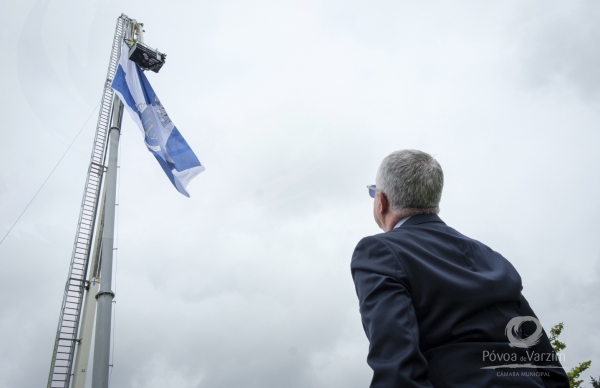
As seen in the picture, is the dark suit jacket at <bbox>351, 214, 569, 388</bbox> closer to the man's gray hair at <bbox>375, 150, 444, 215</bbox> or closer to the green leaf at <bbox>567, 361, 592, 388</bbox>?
the man's gray hair at <bbox>375, 150, 444, 215</bbox>

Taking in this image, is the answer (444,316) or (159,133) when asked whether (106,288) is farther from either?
(444,316)

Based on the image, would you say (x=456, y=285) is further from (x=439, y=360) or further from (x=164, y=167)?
(x=164, y=167)

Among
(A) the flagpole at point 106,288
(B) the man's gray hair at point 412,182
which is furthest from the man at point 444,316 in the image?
(A) the flagpole at point 106,288

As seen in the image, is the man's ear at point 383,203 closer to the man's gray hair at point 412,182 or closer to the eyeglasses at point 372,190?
the man's gray hair at point 412,182

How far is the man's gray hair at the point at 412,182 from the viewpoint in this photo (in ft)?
8.05

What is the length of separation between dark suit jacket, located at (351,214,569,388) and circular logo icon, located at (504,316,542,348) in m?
0.03

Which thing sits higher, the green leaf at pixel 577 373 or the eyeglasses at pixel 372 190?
the green leaf at pixel 577 373

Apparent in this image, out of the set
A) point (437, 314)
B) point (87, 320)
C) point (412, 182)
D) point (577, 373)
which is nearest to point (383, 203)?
point (412, 182)

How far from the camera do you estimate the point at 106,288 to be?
22.7ft

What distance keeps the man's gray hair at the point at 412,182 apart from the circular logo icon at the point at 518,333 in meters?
0.73

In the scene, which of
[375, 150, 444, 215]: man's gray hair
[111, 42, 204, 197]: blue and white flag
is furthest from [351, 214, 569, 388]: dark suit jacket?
[111, 42, 204, 197]: blue and white flag

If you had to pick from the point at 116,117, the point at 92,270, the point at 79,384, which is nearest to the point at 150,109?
the point at 116,117

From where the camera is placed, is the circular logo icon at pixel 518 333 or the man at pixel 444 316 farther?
the circular logo icon at pixel 518 333

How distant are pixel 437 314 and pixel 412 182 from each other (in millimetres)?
824
